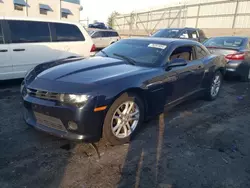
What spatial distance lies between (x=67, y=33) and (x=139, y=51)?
9.99 feet

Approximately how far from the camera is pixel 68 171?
2383 millimetres

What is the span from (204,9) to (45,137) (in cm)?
2204

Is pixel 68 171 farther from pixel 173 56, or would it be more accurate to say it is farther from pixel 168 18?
pixel 168 18

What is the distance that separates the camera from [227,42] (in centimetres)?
735

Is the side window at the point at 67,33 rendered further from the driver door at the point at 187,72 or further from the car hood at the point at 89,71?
the driver door at the point at 187,72

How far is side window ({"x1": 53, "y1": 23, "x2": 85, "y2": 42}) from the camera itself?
582cm

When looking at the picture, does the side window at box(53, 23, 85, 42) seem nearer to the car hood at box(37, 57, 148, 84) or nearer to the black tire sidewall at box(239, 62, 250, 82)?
the car hood at box(37, 57, 148, 84)

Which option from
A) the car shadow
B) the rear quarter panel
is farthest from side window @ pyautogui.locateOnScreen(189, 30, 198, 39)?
the car shadow

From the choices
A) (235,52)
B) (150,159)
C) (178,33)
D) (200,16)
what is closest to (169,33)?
(178,33)

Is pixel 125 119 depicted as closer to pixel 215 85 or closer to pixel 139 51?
pixel 139 51

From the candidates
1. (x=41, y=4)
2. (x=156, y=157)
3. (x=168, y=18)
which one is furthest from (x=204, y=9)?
(x=156, y=157)

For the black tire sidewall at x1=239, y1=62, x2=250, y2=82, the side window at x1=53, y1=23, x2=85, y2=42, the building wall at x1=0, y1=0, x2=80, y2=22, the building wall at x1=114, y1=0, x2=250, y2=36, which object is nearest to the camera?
the side window at x1=53, y1=23, x2=85, y2=42

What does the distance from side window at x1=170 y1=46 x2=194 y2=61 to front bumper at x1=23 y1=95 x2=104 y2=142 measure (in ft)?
6.24

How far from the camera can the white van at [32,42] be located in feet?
16.3
